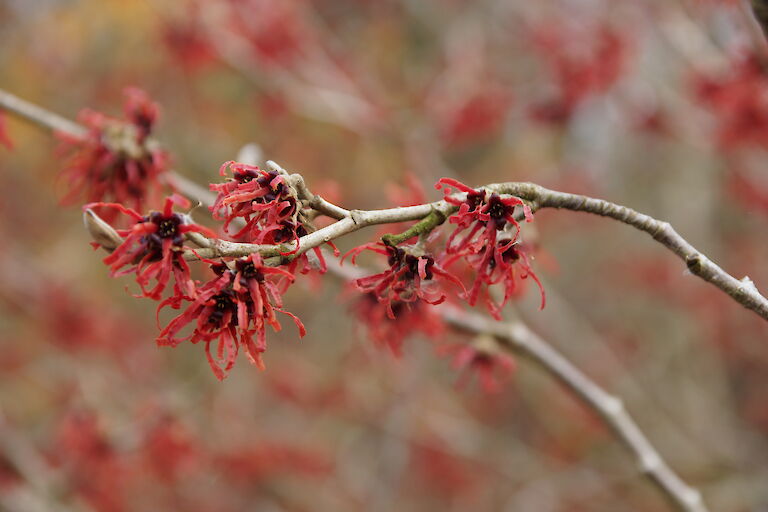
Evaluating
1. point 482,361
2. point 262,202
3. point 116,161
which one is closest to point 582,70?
point 482,361

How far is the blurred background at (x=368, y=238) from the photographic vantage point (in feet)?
14.5

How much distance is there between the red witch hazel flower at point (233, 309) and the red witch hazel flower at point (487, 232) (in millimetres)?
310

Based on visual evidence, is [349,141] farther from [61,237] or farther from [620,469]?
[620,469]

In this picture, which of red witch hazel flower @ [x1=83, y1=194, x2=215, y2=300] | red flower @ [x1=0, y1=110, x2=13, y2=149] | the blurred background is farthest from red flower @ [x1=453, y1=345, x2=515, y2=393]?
red flower @ [x1=0, y1=110, x2=13, y2=149]

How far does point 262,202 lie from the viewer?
1167 mm

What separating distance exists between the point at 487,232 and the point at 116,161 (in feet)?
4.11

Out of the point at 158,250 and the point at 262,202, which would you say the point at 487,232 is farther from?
the point at 158,250

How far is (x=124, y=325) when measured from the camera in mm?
6539

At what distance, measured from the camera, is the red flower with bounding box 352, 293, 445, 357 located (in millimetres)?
1829

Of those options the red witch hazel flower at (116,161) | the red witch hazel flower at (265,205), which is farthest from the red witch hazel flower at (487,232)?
the red witch hazel flower at (116,161)

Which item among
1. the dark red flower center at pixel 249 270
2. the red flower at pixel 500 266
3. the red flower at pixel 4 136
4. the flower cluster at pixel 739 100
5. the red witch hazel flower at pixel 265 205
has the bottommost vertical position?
the dark red flower center at pixel 249 270

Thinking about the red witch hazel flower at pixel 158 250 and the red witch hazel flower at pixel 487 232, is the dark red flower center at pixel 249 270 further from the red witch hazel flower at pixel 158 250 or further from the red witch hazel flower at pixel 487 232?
the red witch hazel flower at pixel 487 232

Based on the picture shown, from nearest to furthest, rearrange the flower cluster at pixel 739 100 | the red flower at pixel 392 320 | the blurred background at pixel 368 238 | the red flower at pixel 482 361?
the red flower at pixel 392 320 < the red flower at pixel 482 361 < the flower cluster at pixel 739 100 < the blurred background at pixel 368 238

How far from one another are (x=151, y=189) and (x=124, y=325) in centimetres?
496
